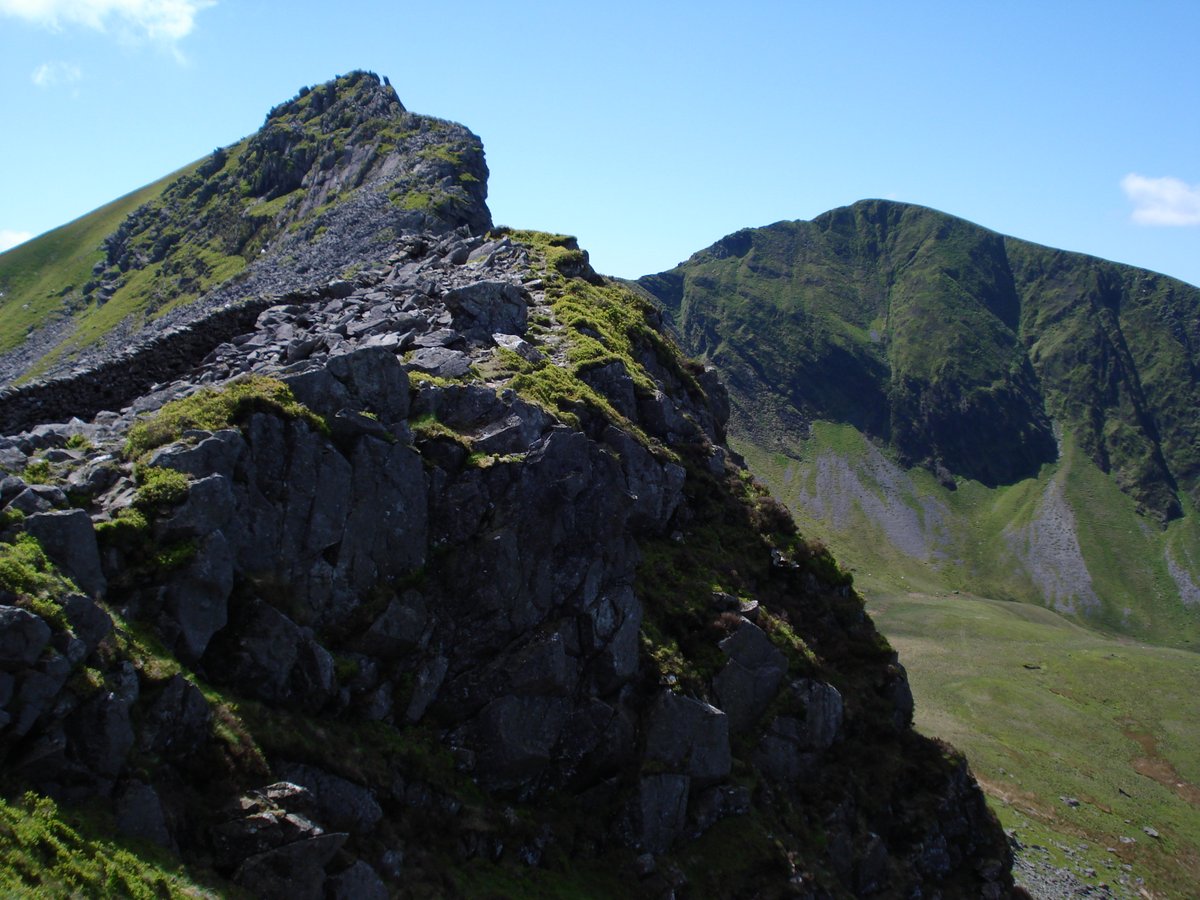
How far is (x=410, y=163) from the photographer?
8819cm

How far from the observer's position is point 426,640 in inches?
1075

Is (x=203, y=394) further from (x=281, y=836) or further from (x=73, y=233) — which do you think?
(x=73, y=233)

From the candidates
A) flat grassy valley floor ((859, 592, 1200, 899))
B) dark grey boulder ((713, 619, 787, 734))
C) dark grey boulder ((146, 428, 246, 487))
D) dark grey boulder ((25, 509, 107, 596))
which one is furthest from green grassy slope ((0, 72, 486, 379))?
flat grassy valley floor ((859, 592, 1200, 899))

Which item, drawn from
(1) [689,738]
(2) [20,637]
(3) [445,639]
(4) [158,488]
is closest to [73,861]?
(2) [20,637]

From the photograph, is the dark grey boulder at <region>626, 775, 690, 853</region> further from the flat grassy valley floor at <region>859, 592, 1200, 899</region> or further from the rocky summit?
the flat grassy valley floor at <region>859, 592, 1200, 899</region>

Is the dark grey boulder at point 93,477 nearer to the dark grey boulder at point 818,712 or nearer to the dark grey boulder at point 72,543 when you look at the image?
the dark grey boulder at point 72,543

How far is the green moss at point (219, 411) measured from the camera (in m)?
23.9

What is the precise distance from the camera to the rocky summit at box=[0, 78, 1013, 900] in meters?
18.8

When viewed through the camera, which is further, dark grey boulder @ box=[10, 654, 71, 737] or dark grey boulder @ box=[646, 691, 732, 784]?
dark grey boulder @ box=[646, 691, 732, 784]

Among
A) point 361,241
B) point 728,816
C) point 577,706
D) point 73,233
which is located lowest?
point 728,816

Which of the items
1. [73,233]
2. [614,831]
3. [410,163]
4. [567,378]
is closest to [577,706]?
[614,831]

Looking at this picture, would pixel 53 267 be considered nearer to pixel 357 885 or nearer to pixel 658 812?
pixel 658 812

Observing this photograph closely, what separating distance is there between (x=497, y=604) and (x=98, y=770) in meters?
12.9

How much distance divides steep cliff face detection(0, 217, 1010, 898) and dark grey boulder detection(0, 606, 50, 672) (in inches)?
2.0
